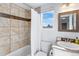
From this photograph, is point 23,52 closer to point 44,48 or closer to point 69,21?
point 44,48

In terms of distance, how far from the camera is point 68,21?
4.49ft

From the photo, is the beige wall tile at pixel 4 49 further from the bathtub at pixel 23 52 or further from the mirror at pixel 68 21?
the mirror at pixel 68 21

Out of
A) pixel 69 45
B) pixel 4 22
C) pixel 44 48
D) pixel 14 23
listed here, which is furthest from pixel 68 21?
pixel 4 22

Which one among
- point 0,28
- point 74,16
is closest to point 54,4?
point 74,16

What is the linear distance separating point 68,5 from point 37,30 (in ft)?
1.56

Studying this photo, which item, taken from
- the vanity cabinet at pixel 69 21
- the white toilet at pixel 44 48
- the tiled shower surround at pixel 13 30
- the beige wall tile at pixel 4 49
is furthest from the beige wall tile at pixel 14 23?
the vanity cabinet at pixel 69 21

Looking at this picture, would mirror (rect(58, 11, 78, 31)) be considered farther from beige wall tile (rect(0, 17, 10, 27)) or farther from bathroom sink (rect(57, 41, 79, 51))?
beige wall tile (rect(0, 17, 10, 27))

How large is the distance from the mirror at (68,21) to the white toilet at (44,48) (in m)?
0.24

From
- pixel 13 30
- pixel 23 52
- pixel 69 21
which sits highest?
pixel 69 21

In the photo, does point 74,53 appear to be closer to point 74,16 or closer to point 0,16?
point 74,16

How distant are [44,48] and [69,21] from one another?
444mm

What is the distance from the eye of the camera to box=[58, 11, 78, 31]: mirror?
1.34 meters

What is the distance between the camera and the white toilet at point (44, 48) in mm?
1379

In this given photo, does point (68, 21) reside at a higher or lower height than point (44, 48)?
higher
